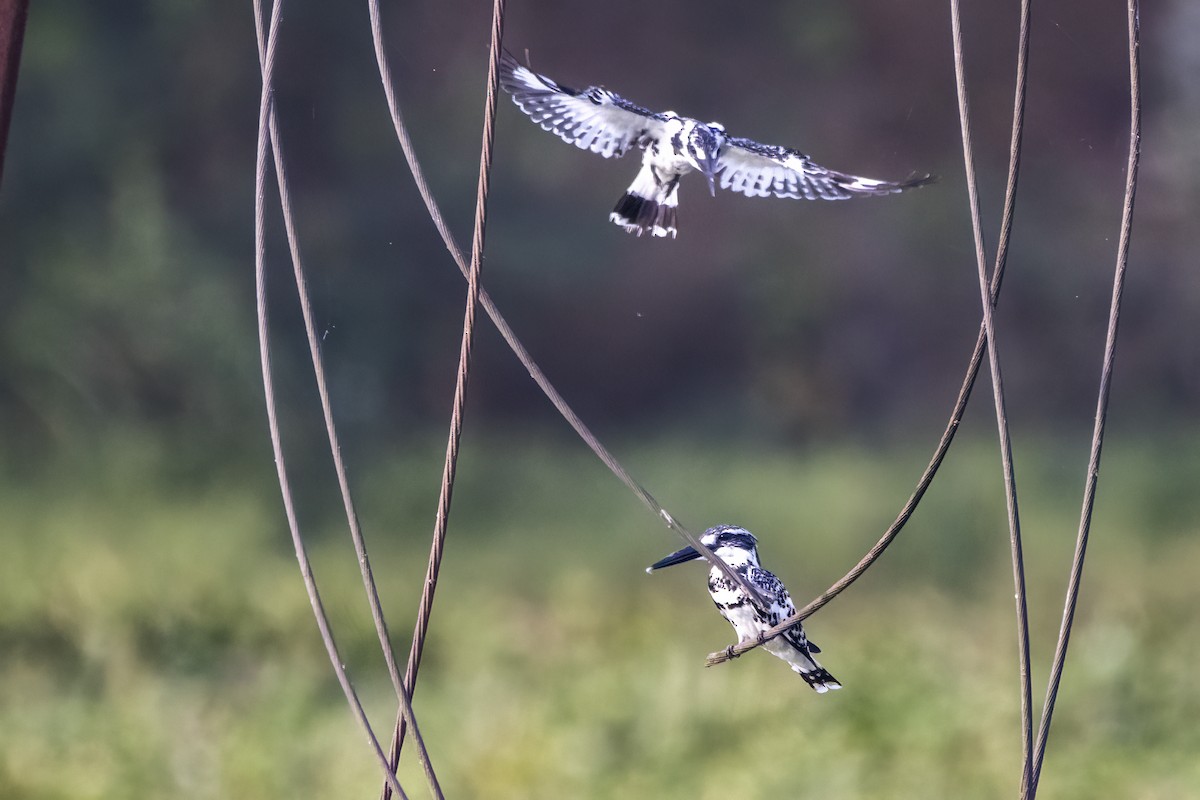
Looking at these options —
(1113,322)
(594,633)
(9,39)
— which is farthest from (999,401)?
(594,633)

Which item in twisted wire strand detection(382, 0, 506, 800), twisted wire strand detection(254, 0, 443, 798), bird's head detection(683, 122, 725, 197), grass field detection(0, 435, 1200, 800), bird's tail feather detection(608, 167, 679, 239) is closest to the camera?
twisted wire strand detection(382, 0, 506, 800)

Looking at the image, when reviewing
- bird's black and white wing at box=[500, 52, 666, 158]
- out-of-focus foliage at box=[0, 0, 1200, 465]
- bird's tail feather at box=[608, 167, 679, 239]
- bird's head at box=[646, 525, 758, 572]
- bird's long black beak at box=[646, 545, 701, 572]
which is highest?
out-of-focus foliage at box=[0, 0, 1200, 465]

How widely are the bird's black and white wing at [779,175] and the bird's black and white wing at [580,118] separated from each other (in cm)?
13

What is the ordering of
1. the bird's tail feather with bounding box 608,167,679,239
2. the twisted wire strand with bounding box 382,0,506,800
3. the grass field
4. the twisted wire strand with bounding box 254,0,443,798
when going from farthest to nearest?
the grass field, the bird's tail feather with bounding box 608,167,679,239, the twisted wire strand with bounding box 254,0,443,798, the twisted wire strand with bounding box 382,0,506,800

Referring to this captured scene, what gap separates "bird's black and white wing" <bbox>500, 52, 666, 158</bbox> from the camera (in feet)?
5.68

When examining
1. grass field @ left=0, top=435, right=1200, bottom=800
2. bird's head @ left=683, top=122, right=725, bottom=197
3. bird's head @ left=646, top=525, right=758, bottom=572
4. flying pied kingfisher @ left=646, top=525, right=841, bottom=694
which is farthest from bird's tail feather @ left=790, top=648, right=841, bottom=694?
grass field @ left=0, top=435, right=1200, bottom=800

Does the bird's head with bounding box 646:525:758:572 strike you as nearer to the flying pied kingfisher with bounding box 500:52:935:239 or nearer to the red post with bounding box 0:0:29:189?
the flying pied kingfisher with bounding box 500:52:935:239

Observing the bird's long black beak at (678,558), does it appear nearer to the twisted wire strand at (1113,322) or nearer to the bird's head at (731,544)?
the bird's head at (731,544)

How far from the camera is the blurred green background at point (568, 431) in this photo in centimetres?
291

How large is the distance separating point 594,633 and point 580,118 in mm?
1677

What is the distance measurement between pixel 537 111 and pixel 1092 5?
251 centimetres

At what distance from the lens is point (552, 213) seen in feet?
11.4

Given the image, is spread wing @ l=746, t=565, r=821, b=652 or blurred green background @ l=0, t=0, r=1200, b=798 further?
blurred green background @ l=0, t=0, r=1200, b=798

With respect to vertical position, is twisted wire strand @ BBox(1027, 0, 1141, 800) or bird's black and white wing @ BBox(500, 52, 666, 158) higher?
bird's black and white wing @ BBox(500, 52, 666, 158)
